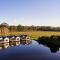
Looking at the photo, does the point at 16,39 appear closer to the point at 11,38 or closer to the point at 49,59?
the point at 11,38

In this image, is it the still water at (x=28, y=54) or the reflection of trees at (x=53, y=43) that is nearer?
the still water at (x=28, y=54)

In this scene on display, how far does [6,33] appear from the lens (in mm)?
74312

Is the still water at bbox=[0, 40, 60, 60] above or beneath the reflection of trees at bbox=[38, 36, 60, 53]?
beneath

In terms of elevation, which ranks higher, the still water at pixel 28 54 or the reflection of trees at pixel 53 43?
the reflection of trees at pixel 53 43

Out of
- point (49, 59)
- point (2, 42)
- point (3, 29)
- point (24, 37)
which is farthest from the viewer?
point (3, 29)

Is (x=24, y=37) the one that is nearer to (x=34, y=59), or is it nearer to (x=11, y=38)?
(x=11, y=38)

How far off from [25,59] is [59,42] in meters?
19.9

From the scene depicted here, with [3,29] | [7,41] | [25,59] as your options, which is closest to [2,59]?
[25,59]

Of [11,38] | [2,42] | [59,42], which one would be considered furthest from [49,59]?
[11,38]

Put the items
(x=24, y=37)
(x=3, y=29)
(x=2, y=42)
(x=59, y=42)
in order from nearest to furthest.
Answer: (x=59, y=42) → (x=2, y=42) → (x=24, y=37) → (x=3, y=29)

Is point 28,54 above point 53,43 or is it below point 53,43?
below

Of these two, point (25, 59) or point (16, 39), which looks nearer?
point (25, 59)

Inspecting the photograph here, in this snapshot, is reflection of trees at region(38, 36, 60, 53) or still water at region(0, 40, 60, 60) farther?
reflection of trees at region(38, 36, 60, 53)

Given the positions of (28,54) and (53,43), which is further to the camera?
(53,43)
